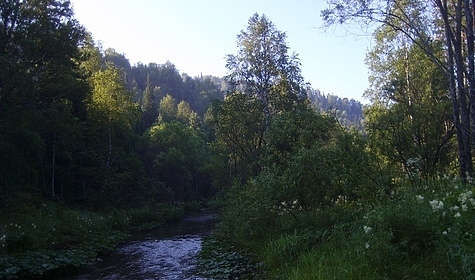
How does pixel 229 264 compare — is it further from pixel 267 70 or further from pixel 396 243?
pixel 267 70

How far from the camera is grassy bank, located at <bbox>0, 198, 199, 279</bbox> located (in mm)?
11828

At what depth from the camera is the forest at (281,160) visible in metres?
7.02

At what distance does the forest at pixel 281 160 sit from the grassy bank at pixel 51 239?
3.2 inches

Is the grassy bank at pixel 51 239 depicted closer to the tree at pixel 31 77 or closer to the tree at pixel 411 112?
the tree at pixel 31 77

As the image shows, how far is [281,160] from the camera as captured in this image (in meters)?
13.9

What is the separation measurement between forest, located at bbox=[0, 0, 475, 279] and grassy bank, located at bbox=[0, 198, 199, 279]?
0.08 metres

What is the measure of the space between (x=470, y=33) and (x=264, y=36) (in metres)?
16.2

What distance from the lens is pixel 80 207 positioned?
92.3ft

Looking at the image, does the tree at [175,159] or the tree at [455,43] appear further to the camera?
the tree at [175,159]

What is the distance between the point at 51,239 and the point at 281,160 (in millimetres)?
10036

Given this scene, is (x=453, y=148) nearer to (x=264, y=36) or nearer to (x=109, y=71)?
(x=264, y=36)

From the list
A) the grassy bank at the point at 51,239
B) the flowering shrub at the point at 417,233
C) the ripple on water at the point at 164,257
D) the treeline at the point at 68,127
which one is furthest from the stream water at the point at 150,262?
the treeline at the point at 68,127

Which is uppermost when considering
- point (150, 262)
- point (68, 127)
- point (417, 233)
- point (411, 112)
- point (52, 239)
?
point (68, 127)

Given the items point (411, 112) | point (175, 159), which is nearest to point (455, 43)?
point (411, 112)
